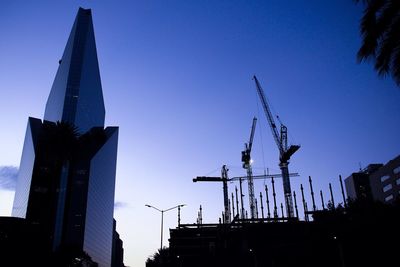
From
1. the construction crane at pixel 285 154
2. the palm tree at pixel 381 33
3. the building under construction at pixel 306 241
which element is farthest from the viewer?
the construction crane at pixel 285 154

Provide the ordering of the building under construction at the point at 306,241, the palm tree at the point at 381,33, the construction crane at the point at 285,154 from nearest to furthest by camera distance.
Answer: the palm tree at the point at 381,33
the building under construction at the point at 306,241
the construction crane at the point at 285,154

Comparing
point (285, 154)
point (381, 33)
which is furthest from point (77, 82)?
point (381, 33)

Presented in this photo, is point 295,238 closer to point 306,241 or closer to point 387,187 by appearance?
point 306,241

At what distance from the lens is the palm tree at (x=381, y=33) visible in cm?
1029

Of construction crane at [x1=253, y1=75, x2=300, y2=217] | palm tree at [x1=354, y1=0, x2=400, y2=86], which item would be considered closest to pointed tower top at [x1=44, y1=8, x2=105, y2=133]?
construction crane at [x1=253, y1=75, x2=300, y2=217]

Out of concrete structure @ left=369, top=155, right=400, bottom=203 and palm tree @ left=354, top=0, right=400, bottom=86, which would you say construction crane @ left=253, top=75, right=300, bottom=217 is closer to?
concrete structure @ left=369, top=155, right=400, bottom=203

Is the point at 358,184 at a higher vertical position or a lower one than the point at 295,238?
higher

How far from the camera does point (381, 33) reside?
10664mm

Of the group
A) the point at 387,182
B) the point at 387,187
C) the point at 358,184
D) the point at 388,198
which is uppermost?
the point at 358,184

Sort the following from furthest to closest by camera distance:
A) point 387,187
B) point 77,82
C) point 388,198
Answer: point 77,82, point 387,187, point 388,198

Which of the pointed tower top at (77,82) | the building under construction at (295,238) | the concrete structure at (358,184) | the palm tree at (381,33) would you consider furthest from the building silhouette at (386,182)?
the pointed tower top at (77,82)

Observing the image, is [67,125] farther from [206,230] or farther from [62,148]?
[206,230]

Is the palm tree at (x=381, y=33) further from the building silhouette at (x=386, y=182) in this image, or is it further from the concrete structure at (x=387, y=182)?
the concrete structure at (x=387, y=182)

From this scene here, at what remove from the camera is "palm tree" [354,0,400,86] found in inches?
405
